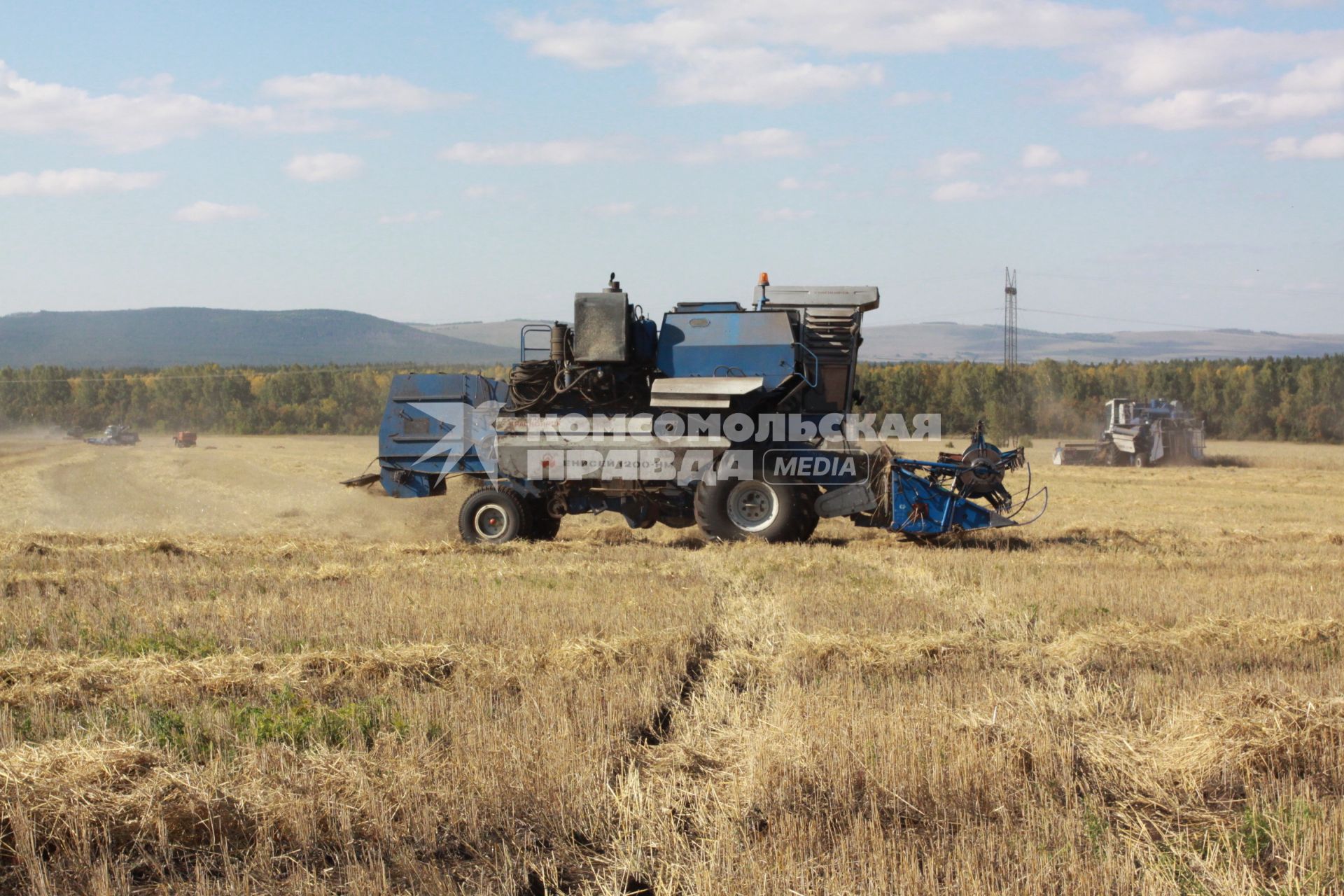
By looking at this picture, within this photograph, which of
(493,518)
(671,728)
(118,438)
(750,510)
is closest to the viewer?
(671,728)

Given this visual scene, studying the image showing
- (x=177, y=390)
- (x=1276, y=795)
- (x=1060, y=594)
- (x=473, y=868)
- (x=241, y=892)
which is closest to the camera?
(x=241, y=892)

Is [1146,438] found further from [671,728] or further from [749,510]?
[671,728]

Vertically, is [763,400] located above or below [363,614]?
above

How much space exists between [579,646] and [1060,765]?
298cm

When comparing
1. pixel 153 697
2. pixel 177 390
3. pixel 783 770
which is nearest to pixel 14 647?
pixel 153 697

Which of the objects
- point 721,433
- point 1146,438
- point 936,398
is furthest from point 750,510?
point 936,398

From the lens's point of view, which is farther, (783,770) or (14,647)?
(14,647)

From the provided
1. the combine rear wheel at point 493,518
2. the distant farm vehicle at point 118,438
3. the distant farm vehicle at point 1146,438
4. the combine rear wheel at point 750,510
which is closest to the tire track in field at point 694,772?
the combine rear wheel at point 750,510

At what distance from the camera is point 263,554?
39.6ft

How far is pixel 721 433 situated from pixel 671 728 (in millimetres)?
7332

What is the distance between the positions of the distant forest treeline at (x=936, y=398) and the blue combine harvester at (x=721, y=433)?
131 feet

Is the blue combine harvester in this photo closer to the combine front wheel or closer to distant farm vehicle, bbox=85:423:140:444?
the combine front wheel

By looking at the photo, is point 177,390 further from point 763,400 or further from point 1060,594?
point 1060,594

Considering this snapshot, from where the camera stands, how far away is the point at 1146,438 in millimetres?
35438
